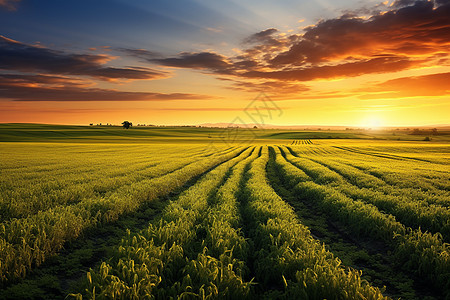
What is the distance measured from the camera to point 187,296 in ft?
16.3

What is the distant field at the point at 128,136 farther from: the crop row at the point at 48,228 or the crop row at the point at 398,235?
the crop row at the point at 48,228

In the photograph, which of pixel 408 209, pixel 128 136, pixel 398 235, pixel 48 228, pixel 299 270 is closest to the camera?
pixel 299 270

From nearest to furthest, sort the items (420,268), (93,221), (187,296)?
(187,296) < (420,268) < (93,221)

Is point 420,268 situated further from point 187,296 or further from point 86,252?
point 86,252

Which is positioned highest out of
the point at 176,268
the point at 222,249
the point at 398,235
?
the point at 222,249

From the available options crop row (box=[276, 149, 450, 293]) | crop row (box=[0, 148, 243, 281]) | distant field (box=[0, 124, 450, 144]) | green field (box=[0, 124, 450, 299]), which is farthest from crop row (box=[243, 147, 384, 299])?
distant field (box=[0, 124, 450, 144])

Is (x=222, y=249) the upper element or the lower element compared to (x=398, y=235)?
upper

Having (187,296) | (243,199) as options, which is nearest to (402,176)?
(243,199)

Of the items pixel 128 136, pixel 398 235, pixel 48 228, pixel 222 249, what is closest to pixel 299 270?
pixel 222 249

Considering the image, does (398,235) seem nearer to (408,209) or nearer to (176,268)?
(408,209)

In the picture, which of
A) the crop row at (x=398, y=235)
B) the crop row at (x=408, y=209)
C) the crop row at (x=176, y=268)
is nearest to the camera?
the crop row at (x=176, y=268)

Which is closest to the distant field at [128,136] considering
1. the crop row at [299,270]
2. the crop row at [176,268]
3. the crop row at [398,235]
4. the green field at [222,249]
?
the crop row at [398,235]

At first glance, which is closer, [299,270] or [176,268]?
[299,270]

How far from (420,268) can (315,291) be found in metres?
4.33
